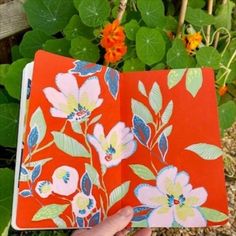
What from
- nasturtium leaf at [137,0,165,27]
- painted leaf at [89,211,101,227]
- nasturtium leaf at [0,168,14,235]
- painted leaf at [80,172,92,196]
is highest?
nasturtium leaf at [137,0,165,27]

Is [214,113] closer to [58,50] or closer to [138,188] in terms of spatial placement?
[138,188]

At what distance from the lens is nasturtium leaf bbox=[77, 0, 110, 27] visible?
1294 mm

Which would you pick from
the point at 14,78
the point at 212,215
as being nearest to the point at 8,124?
the point at 14,78

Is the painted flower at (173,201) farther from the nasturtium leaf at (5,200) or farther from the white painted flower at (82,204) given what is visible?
the nasturtium leaf at (5,200)

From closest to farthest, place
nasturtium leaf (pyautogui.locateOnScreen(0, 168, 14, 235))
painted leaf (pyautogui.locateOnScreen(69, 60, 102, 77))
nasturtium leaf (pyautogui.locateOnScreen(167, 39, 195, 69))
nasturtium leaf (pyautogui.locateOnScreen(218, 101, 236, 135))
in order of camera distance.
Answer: painted leaf (pyautogui.locateOnScreen(69, 60, 102, 77))
nasturtium leaf (pyautogui.locateOnScreen(0, 168, 14, 235))
nasturtium leaf (pyautogui.locateOnScreen(167, 39, 195, 69))
nasturtium leaf (pyautogui.locateOnScreen(218, 101, 236, 135))

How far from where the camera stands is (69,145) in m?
0.99

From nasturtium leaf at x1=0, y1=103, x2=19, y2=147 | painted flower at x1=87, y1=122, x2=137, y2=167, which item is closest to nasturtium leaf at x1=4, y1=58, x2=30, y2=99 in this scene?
nasturtium leaf at x1=0, y1=103, x2=19, y2=147

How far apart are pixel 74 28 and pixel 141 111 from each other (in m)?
0.42

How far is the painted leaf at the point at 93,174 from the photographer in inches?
39.1

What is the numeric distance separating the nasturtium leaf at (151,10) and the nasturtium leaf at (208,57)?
18 centimetres

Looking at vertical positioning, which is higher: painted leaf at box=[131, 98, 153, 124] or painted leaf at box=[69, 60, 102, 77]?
painted leaf at box=[69, 60, 102, 77]

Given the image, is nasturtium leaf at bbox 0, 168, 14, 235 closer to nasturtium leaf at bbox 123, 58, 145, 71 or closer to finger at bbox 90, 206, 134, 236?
finger at bbox 90, 206, 134, 236

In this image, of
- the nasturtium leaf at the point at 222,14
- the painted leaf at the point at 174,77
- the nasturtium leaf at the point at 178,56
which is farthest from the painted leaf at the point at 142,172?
the nasturtium leaf at the point at 222,14

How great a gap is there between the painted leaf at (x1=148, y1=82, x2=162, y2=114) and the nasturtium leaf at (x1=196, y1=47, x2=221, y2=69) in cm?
43
